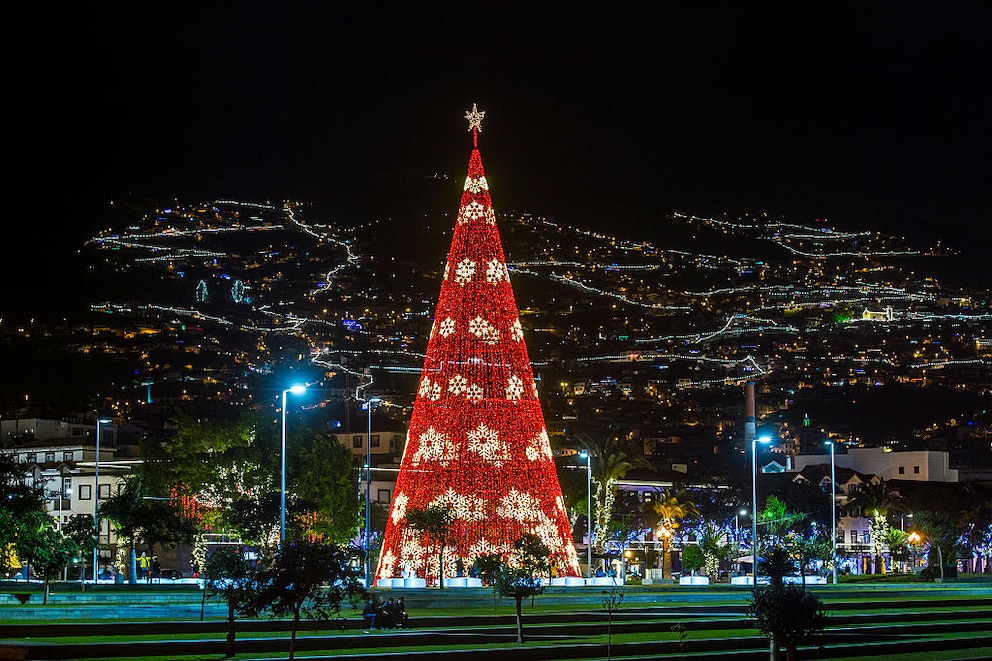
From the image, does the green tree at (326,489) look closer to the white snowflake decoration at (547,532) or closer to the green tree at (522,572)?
the white snowflake decoration at (547,532)

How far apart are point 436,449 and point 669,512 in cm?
3450

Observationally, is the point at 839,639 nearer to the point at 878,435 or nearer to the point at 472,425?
the point at 472,425

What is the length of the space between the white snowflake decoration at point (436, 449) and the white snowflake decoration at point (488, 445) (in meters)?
0.65

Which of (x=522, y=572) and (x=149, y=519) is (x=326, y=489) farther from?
(x=522, y=572)

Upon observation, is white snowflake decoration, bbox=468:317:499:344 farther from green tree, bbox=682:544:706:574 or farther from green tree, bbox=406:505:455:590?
green tree, bbox=682:544:706:574

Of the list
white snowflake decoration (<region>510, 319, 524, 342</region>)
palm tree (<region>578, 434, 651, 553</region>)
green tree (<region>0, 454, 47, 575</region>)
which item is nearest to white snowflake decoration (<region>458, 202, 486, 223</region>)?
white snowflake decoration (<region>510, 319, 524, 342</region>)

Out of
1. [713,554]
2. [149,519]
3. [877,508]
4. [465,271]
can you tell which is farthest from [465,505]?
[877,508]

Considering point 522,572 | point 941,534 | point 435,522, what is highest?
point 435,522

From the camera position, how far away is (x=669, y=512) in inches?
3243

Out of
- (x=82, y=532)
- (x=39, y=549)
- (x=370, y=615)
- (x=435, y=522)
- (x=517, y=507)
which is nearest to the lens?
(x=370, y=615)

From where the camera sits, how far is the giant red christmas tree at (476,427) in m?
49.9

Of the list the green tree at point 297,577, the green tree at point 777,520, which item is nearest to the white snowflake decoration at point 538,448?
the green tree at point 297,577

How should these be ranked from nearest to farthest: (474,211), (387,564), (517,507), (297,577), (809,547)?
(297,577), (517,507), (474,211), (387,564), (809,547)

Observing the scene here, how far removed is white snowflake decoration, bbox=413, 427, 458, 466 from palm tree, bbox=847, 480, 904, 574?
136ft
